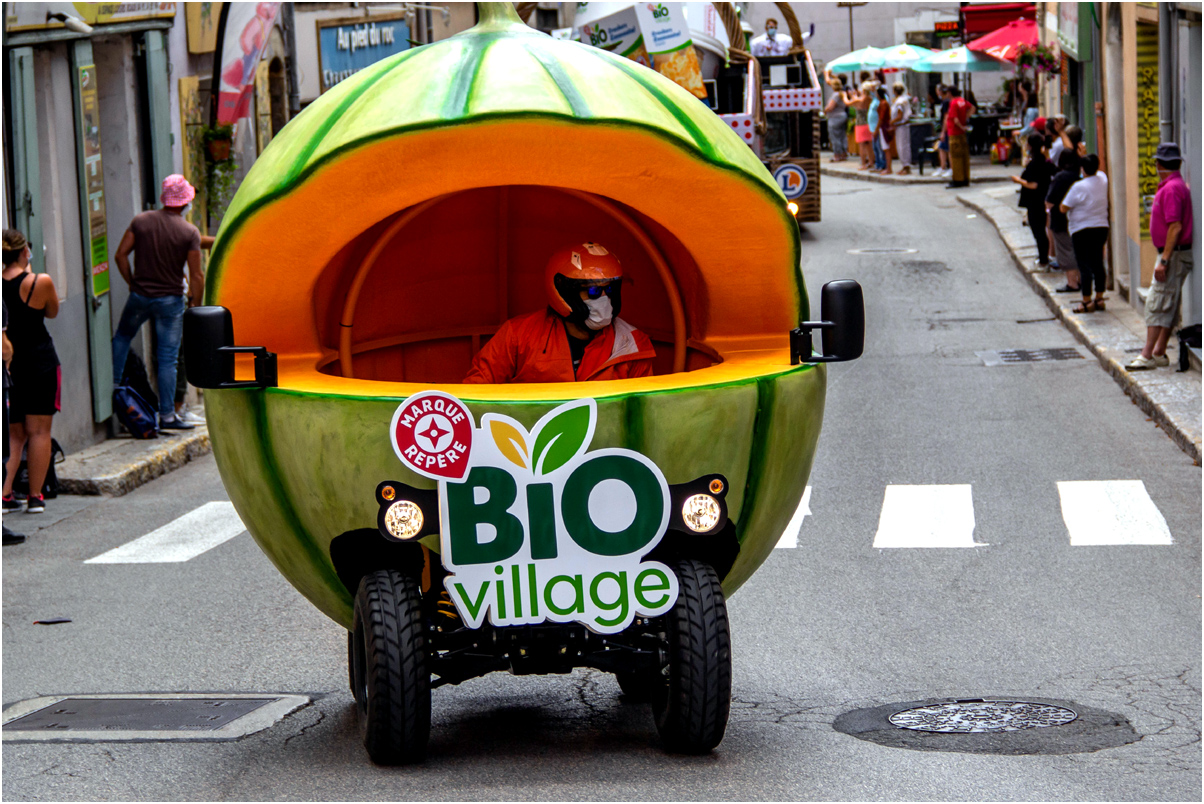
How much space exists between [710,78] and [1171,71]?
789 cm

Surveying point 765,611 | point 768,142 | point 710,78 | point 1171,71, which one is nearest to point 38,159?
point 765,611

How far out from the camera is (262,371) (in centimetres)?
528

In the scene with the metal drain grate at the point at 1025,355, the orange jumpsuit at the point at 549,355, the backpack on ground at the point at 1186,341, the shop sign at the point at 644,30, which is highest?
the shop sign at the point at 644,30

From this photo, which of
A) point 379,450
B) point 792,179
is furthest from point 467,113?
point 792,179

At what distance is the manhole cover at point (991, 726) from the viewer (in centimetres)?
566

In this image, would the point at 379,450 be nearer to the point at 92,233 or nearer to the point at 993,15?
the point at 92,233

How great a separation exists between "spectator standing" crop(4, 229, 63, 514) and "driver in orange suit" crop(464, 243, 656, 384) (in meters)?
4.80

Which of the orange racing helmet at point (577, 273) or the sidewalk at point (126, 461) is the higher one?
the orange racing helmet at point (577, 273)

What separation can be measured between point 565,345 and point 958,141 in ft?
84.3

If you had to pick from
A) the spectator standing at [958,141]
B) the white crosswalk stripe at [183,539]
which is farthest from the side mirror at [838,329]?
the spectator standing at [958,141]

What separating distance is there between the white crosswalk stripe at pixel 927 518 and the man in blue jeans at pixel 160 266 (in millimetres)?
5905

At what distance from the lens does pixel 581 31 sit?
1908cm

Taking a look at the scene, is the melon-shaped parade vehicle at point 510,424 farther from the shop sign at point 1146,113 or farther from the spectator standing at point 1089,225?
the shop sign at point 1146,113

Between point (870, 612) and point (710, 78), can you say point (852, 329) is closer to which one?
point (870, 612)
